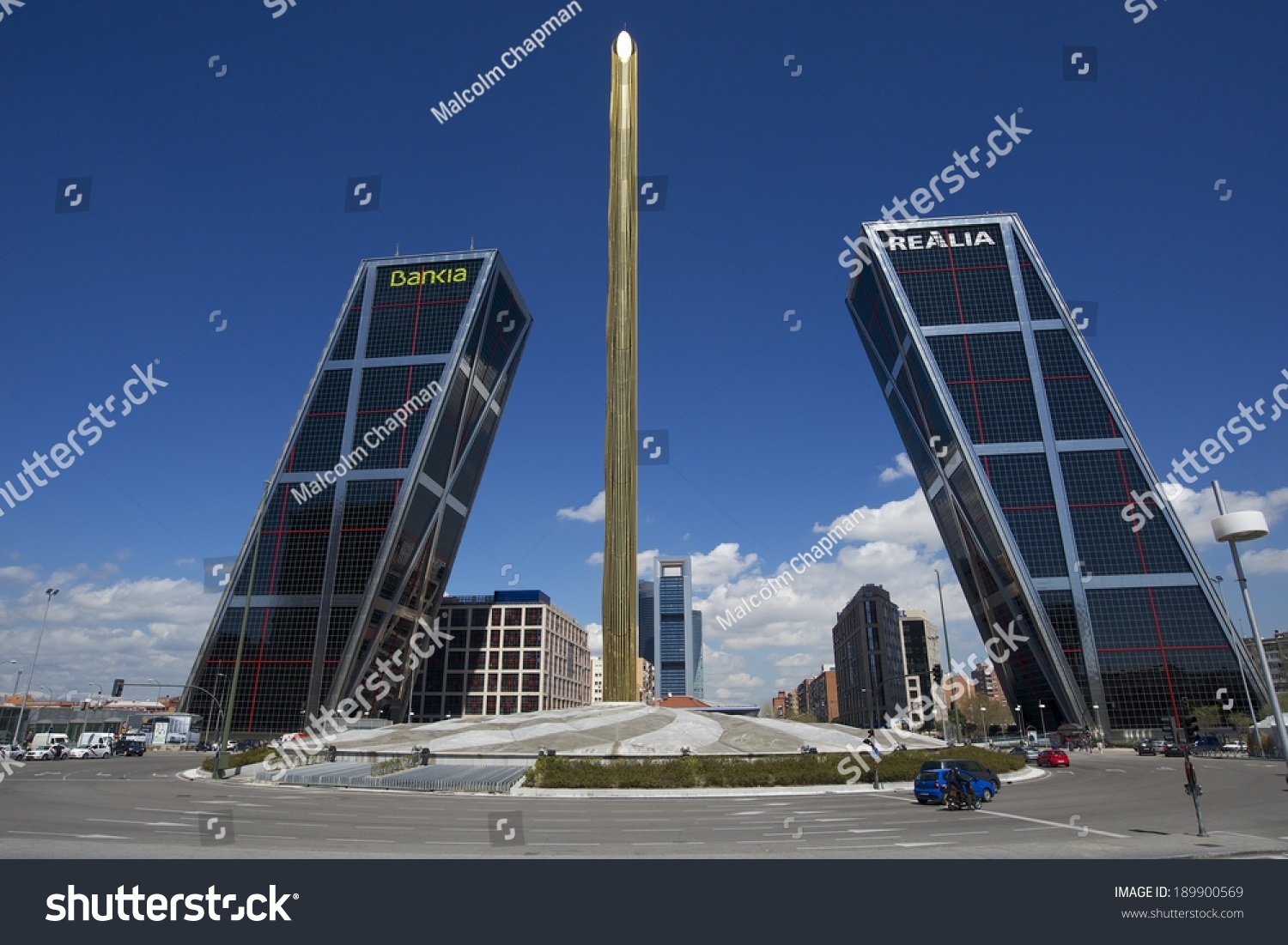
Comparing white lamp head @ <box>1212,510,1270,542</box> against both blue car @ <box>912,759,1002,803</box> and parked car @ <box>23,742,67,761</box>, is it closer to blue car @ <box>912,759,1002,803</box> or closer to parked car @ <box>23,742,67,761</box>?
blue car @ <box>912,759,1002,803</box>

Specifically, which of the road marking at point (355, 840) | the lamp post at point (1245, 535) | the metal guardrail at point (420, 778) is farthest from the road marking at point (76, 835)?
the lamp post at point (1245, 535)

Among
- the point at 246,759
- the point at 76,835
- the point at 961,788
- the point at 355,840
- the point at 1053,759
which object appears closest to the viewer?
the point at 355,840

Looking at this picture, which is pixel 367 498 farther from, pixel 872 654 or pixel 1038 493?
pixel 872 654

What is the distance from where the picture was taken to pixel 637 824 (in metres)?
19.5

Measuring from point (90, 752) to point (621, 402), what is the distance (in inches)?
2321

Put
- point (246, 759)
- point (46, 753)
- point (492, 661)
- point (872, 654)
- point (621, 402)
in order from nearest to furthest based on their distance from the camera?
point (246, 759)
point (46, 753)
point (621, 402)
point (492, 661)
point (872, 654)

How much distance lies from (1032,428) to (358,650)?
87091mm

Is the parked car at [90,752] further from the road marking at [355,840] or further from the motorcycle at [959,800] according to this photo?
the motorcycle at [959,800]

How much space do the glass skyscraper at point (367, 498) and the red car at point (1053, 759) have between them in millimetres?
71961

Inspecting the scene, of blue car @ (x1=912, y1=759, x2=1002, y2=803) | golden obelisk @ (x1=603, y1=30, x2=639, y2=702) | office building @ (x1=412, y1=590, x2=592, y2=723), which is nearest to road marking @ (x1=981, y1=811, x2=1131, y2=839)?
blue car @ (x1=912, y1=759, x2=1002, y2=803)

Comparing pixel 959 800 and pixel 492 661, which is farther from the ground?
pixel 492 661

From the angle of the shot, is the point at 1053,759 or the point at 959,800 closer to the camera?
the point at 959,800

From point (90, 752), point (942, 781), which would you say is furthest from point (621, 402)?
point (90, 752)

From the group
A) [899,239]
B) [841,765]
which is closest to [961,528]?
[899,239]
